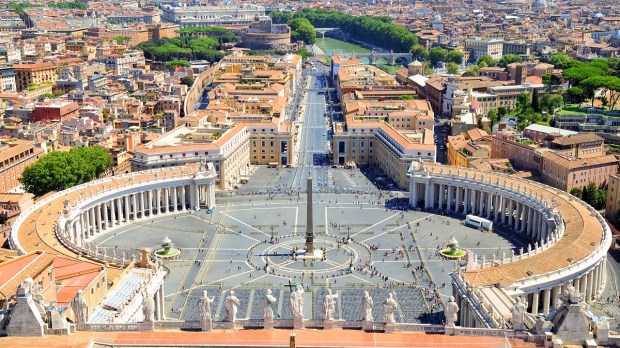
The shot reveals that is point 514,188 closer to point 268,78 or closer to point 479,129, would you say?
point 479,129

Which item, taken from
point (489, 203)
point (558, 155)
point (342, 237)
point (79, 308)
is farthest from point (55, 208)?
point (558, 155)

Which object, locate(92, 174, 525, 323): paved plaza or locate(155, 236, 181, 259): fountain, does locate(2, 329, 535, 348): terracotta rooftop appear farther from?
locate(155, 236, 181, 259): fountain

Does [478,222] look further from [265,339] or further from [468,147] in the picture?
[265,339]

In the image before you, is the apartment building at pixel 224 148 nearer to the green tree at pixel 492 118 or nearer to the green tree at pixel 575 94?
the green tree at pixel 492 118

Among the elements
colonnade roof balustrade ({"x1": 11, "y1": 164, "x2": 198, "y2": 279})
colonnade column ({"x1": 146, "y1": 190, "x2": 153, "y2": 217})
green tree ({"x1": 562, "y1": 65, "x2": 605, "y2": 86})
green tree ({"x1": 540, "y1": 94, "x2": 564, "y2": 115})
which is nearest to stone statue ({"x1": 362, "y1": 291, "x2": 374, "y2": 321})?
colonnade roof balustrade ({"x1": 11, "y1": 164, "x2": 198, "y2": 279})

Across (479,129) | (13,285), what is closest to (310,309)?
(13,285)
